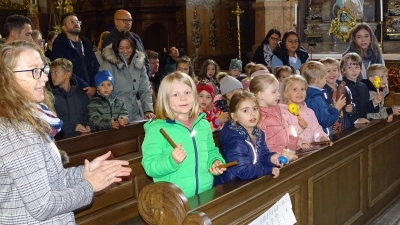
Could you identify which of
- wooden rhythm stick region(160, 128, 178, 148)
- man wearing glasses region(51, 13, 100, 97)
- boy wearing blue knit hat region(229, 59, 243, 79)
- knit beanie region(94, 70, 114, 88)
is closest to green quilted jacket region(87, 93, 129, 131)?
knit beanie region(94, 70, 114, 88)

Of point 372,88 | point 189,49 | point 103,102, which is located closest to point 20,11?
point 189,49

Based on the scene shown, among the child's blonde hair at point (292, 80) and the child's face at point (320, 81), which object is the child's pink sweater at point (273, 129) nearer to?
the child's blonde hair at point (292, 80)

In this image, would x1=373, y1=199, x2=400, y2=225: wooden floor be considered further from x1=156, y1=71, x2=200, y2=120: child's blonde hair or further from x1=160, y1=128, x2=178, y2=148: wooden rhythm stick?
x1=160, y1=128, x2=178, y2=148: wooden rhythm stick

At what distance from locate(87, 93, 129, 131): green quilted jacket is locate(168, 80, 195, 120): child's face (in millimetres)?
1634

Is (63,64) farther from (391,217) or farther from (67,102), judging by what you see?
(391,217)

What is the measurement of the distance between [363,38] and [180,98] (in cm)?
328

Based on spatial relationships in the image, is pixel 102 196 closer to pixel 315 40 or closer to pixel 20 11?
pixel 20 11

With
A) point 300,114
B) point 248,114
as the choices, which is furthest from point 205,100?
point 248,114

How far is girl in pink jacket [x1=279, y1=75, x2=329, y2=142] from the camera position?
363 cm

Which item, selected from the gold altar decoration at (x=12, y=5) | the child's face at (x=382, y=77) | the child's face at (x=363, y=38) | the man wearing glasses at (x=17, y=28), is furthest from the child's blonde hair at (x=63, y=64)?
the gold altar decoration at (x=12, y=5)

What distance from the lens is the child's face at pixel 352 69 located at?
464 cm

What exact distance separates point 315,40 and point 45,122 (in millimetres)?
11217

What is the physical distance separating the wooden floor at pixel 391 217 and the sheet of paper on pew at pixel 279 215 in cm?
176

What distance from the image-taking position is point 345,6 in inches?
476
